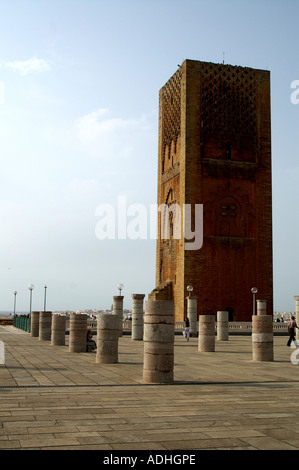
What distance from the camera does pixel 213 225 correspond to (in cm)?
4288

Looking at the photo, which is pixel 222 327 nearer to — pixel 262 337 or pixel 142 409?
pixel 262 337

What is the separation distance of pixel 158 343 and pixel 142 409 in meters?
3.15

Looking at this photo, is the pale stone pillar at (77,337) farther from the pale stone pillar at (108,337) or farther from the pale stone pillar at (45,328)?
the pale stone pillar at (45,328)

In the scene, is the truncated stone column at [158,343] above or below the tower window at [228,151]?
below

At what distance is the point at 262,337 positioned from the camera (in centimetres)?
1594

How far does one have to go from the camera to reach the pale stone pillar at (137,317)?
27859 millimetres

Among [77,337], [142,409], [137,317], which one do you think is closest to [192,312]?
[137,317]

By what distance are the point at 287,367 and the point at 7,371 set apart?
6861mm

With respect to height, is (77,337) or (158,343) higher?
(158,343)

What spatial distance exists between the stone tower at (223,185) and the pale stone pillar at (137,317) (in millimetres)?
12579

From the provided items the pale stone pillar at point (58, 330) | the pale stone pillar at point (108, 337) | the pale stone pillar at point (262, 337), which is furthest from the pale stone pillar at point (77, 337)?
the pale stone pillar at point (262, 337)

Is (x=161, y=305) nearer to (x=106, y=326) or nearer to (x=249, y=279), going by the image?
(x=106, y=326)

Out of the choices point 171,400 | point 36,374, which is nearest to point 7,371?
point 36,374

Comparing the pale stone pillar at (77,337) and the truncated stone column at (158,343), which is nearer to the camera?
the truncated stone column at (158,343)
